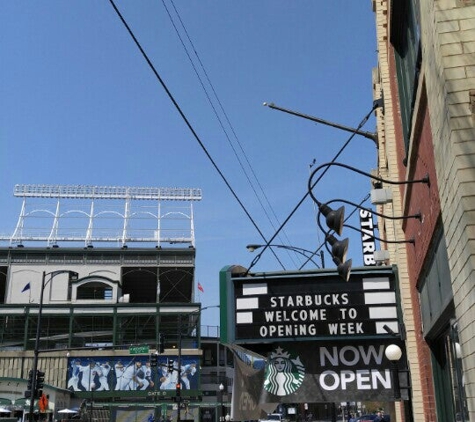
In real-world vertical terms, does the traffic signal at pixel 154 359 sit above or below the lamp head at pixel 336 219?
Result: above

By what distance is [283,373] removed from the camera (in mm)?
10477

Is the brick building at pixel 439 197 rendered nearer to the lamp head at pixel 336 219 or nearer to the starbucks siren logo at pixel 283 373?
the lamp head at pixel 336 219

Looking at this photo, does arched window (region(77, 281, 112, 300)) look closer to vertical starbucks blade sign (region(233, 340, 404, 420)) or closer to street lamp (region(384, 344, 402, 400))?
vertical starbucks blade sign (region(233, 340, 404, 420))

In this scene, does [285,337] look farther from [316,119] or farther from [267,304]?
[316,119]

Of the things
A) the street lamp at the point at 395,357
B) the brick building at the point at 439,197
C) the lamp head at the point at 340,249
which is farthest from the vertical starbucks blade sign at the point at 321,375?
the lamp head at the point at 340,249

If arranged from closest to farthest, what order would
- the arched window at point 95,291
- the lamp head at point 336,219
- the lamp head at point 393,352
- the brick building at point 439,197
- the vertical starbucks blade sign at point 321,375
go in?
the brick building at point 439,197
the lamp head at point 336,219
the lamp head at point 393,352
the vertical starbucks blade sign at point 321,375
the arched window at point 95,291

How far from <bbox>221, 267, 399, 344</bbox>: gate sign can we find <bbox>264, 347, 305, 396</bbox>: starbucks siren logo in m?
0.42

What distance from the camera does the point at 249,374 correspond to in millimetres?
10812

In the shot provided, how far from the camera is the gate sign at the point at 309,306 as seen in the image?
10.1 m

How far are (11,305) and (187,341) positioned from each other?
61.1 ft

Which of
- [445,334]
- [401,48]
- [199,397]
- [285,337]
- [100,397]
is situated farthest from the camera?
[199,397]

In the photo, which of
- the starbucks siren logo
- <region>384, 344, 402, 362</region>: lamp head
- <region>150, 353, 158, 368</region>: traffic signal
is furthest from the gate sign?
<region>150, 353, 158, 368</region>: traffic signal

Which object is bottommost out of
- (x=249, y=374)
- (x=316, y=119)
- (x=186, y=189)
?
(x=249, y=374)

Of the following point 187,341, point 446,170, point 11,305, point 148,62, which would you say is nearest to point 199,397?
point 187,341
